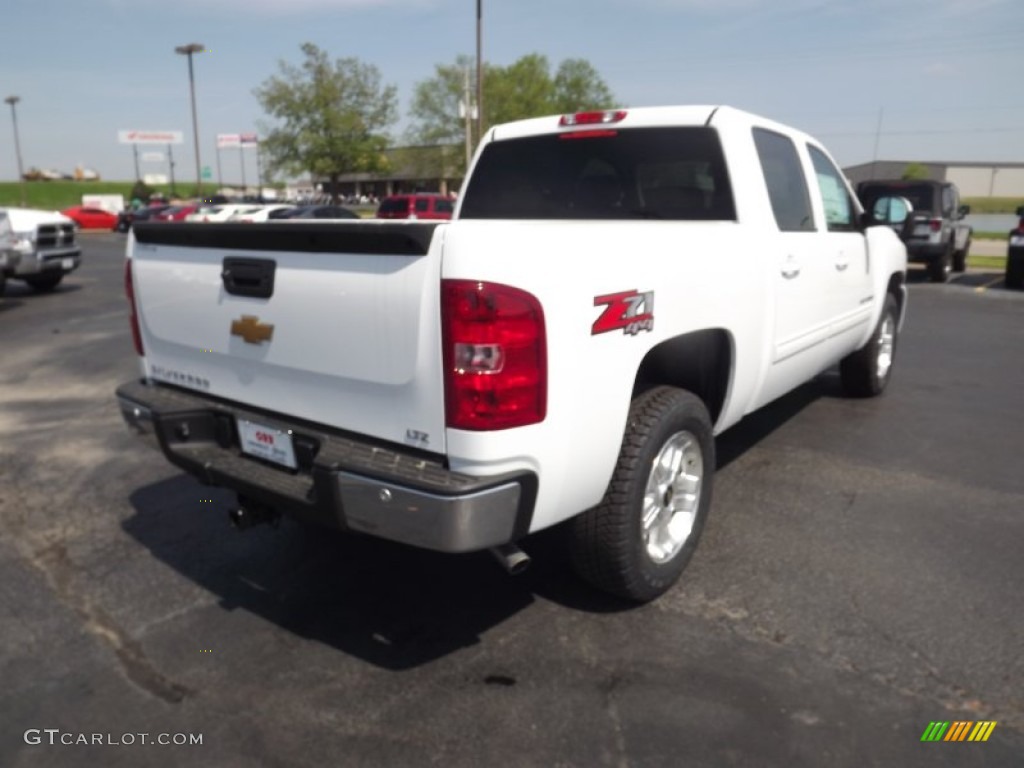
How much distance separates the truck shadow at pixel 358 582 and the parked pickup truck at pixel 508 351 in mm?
420

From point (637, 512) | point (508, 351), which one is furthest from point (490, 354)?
point (637, 512)

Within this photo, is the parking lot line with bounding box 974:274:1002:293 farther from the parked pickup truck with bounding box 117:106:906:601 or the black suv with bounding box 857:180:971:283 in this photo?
the parked pickup truck with bounding box 117:106:906:601

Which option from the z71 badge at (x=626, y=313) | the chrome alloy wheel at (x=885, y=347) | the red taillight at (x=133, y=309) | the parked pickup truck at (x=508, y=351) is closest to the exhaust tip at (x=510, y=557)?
the parked pickup truck at (x=508, y=351)

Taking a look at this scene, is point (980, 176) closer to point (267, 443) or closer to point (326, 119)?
point (326, 119)

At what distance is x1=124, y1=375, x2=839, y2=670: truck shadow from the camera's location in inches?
122

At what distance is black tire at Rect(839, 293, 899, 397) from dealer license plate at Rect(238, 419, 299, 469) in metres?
4.80

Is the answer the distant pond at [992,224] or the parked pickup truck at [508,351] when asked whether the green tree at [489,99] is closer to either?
the distant pond at [992,224]

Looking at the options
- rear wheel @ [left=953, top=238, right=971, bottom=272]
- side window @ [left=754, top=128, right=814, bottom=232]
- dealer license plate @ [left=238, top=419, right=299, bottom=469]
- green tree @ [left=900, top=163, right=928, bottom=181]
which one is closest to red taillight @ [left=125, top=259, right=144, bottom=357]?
dealer license plate @ [left=238, top=419, right=299, bottom=469]

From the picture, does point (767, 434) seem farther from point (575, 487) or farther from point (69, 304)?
point (69, 304)

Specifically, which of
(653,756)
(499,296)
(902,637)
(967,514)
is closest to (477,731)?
(653,756)

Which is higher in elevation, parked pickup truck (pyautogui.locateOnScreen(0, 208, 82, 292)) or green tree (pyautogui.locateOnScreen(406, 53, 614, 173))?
green tree (pyautogui.locateOnScreen(406, 53, 614, 173))

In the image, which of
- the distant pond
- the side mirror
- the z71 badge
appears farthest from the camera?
the distant pond

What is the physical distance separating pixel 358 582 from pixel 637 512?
1330 millimetres

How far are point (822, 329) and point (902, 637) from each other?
2.13 metres
